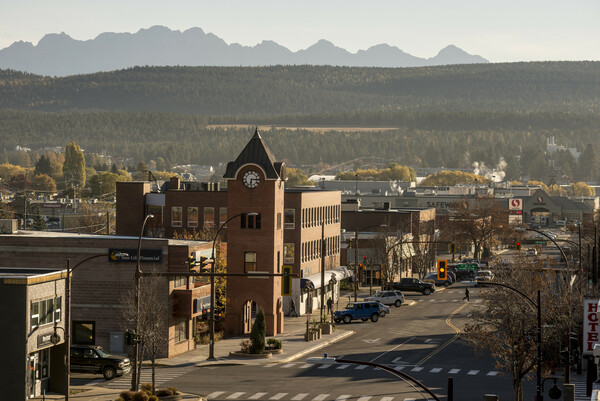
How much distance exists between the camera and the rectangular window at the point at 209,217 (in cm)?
10636

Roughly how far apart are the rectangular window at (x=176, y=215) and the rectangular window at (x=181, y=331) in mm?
30390

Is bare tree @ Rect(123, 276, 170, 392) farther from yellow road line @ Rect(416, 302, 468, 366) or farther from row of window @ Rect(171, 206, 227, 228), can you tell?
row of window @ Rect(171, 206, 227, 228)

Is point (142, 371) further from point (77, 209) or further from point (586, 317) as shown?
point (77, 209)

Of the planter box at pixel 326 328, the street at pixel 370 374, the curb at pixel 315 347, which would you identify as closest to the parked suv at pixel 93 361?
the street at pixel 370 374

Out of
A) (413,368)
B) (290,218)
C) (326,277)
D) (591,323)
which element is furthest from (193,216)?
(591,323)

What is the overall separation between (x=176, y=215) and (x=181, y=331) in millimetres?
31399

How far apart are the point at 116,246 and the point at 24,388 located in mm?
19673

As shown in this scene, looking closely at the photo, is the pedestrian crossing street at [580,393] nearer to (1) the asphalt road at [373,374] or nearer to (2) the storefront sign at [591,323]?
(2) the storefront sign at [591,323]

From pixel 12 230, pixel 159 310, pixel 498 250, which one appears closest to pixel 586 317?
pixel 159 310

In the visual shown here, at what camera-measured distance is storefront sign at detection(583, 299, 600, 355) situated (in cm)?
5997

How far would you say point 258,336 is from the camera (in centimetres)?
7525

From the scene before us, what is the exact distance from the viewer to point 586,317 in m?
60.2

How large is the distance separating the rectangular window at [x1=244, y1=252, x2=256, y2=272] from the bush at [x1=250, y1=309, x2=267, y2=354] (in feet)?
36.3

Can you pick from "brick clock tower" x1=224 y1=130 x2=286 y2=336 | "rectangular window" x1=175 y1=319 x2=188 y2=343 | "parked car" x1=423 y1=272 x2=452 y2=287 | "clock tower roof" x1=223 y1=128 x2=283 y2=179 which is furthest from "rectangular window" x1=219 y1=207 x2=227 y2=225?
"parked car" x1=423 y1=272 x2=452 y2=287
